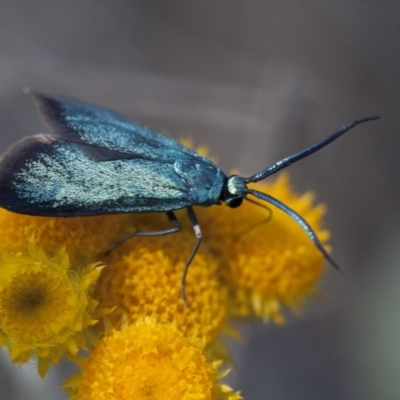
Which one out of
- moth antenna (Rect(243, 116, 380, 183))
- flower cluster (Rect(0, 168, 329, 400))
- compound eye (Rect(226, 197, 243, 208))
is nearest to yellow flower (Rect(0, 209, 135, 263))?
flower cluster (Rect(0, 168, 329, 400))

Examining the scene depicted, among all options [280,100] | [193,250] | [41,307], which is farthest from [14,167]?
[280,100]

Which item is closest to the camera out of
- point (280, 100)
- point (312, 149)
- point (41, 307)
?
point (41, 307)

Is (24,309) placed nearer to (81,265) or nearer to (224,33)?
(81,265)

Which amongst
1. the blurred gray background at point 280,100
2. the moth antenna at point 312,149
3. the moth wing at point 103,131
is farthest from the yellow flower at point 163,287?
the blurred gray background at point 280,100

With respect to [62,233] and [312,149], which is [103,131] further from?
[312,149]

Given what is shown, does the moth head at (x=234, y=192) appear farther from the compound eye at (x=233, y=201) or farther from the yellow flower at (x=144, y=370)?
the yellow flower at (x=144, y=370)

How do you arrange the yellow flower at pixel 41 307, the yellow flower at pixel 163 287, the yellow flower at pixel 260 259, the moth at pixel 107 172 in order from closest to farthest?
1. the yellow flower at pixel 41 307
2. the moth at pixel 107 172
3. the yellow flower at pixel 163 287
4. the yellow flower at pixel 260 259

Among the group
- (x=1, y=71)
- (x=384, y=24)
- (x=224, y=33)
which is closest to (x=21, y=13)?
(x=1, y=71)

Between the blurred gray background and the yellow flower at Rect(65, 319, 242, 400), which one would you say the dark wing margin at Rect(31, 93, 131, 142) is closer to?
the yellow flower at Rect(65, 319, 242, 400)
